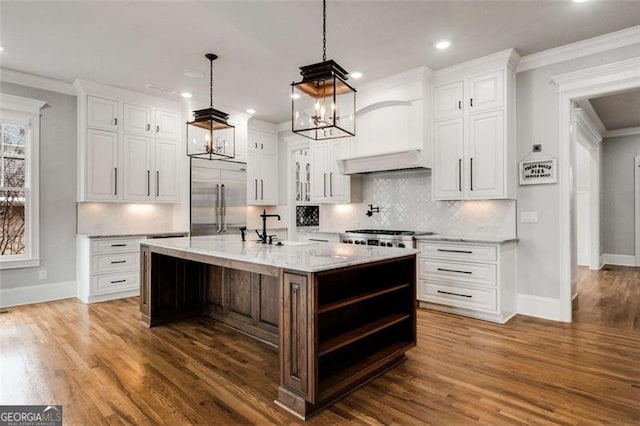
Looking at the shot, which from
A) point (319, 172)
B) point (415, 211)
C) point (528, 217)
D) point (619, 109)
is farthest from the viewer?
point (619, 109)

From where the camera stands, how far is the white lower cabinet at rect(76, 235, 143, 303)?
15.9ft

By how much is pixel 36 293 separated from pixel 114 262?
1.00 metres

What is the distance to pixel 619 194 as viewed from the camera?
7.66 metres

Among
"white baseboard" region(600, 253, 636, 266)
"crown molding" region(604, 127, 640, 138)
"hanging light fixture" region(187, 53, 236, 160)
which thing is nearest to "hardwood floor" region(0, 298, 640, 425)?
"hanging light fixture" region(187, 53, 236, 160)

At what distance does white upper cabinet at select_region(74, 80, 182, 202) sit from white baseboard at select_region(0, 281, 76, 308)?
4.11 ft

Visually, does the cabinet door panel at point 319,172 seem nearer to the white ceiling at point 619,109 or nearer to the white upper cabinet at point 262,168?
the white upper cabinet at point 262,168

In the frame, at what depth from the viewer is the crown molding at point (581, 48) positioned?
357 centimetres

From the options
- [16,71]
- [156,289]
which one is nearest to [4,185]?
[16,71]

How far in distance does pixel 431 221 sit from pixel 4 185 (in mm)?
5595

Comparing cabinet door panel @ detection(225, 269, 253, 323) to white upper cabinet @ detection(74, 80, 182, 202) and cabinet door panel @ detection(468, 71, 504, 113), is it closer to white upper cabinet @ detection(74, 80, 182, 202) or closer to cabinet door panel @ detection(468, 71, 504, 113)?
white upper cabinet @ detection(74, 80, 182, 202)

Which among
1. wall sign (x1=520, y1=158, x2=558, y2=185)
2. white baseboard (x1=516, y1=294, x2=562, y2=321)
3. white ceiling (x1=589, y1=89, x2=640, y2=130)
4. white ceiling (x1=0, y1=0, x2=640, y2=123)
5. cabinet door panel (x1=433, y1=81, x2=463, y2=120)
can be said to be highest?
white ceiling (x1=0, y1=0, x2=640, y2=123)

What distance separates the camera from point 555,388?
245 cm

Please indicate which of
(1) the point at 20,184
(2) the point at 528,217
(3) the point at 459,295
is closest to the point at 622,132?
(2) the point at 528,217

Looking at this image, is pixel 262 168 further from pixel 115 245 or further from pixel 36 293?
pixel 36 293
